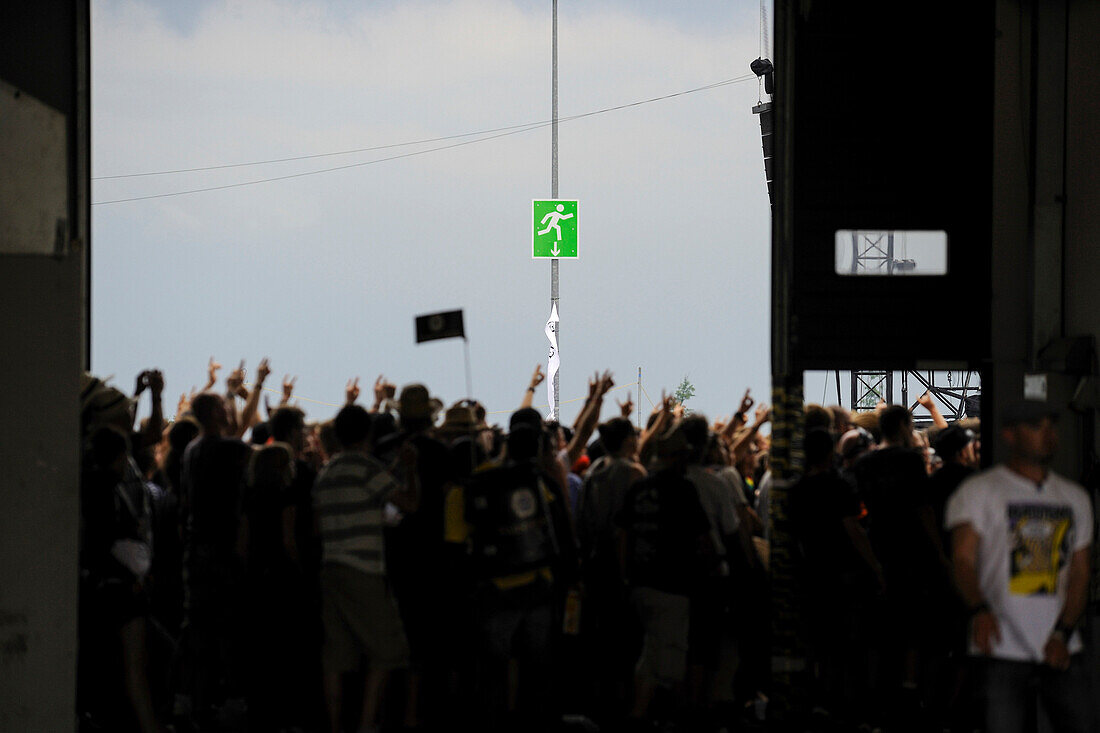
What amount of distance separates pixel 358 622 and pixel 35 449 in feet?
6.16

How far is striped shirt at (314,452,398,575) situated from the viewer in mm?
6785

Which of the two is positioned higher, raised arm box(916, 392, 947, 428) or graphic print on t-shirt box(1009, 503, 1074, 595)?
raised arm box(916, 392, 947, 428)

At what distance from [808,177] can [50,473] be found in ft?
14.5

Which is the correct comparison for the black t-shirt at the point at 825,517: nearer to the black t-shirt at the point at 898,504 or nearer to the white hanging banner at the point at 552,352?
the black t-shirt at the point at 898,504

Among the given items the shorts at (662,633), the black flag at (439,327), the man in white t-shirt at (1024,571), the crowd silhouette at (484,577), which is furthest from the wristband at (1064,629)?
the black flag at (439,327)

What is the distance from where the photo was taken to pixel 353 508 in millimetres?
6785

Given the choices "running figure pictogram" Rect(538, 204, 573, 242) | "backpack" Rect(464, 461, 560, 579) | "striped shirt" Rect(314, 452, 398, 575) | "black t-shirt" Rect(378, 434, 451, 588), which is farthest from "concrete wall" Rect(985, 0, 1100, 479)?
"running figure pictogram" Rect(538, 204, 573, 242)

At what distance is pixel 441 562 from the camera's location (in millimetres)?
7410

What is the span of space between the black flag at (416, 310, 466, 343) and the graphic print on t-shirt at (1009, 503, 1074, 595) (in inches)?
156

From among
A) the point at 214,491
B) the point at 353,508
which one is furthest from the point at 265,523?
the point at 353,508

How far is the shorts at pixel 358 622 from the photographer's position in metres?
6.86

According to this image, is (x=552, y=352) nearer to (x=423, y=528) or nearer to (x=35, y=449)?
(x=423, y=528)

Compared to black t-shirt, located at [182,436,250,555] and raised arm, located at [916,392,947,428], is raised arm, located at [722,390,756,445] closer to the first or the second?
raised arm, located at [916,392,947,428]

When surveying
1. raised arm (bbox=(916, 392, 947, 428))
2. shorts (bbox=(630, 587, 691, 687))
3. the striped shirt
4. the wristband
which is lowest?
shorts (bbox=(630, 587, 691, 687))
